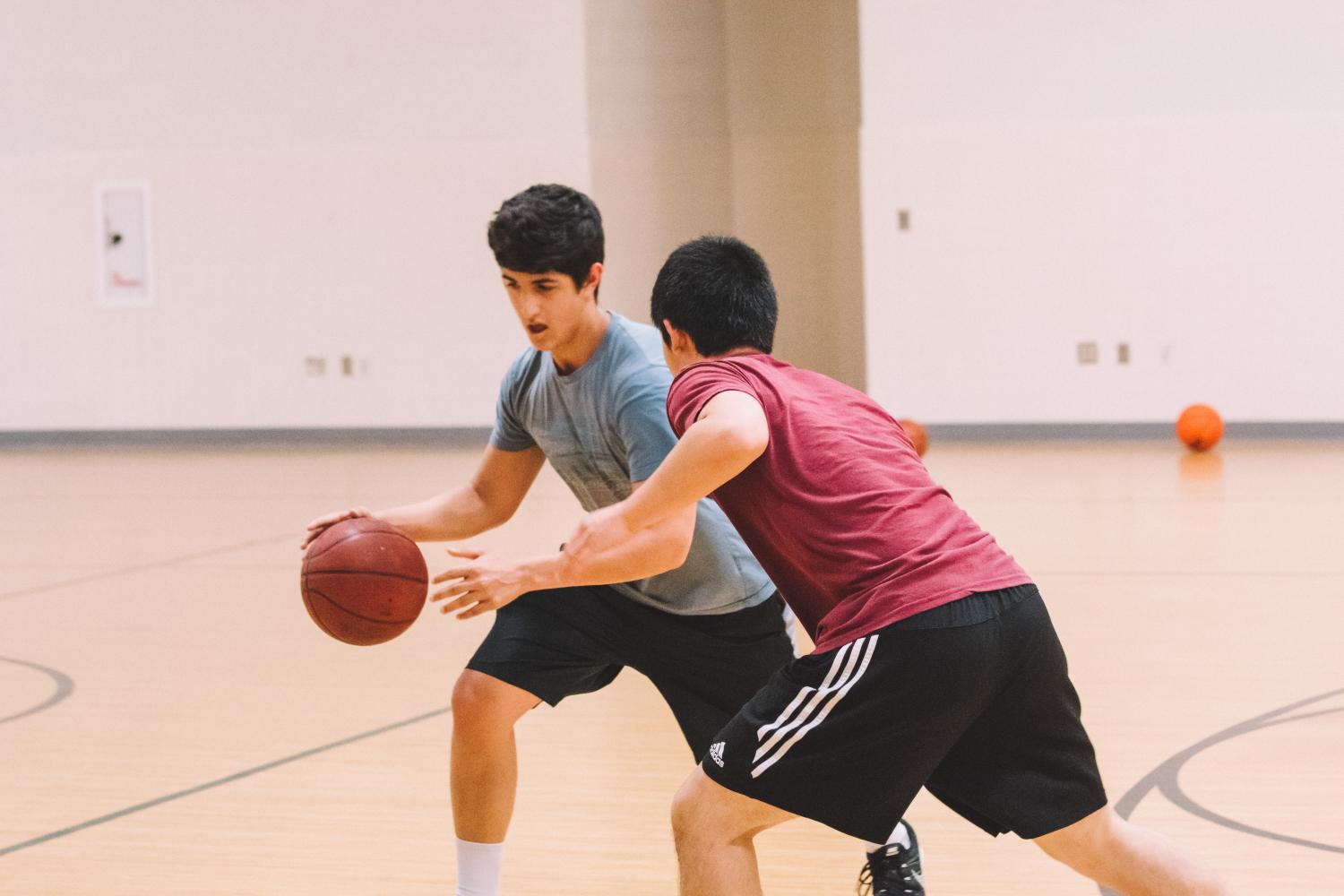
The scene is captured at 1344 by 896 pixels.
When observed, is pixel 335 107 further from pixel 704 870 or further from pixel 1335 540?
pixel 704 870

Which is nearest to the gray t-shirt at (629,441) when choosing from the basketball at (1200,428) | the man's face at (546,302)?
the man's face at (546,302)

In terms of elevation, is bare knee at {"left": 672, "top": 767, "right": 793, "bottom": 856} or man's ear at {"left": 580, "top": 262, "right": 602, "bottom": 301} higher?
man's ear at {"left": 580, "top": 262, "right": 602, "bottom": 301}

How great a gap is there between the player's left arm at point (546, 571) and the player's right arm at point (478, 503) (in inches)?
28.1

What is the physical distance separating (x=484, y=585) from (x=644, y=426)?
55cm

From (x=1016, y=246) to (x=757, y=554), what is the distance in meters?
10.2

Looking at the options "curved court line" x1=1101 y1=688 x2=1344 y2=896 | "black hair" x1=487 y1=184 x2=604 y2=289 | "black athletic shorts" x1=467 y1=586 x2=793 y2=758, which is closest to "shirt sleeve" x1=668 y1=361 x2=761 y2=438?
"black hair" x1=487 y1=184 x2=604 y2=289

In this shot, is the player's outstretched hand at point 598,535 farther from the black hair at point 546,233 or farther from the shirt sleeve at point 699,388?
the black hair at point 546,233

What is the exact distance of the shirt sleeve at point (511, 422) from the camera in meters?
3.24

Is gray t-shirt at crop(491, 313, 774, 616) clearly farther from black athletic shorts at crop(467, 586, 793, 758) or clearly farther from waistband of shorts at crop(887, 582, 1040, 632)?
waistband of shorts at crop(887, 582, 1040, 632)

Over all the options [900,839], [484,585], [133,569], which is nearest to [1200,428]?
[133,569]

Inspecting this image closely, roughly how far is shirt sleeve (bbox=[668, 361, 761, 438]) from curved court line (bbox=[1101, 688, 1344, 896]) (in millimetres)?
1538

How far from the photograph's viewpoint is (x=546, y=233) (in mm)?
2857

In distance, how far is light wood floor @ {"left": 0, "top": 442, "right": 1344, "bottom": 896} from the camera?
3582 mm

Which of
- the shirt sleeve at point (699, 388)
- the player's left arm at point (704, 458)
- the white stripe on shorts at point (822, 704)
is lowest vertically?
the white stripe on shorts at point (822, 704)
